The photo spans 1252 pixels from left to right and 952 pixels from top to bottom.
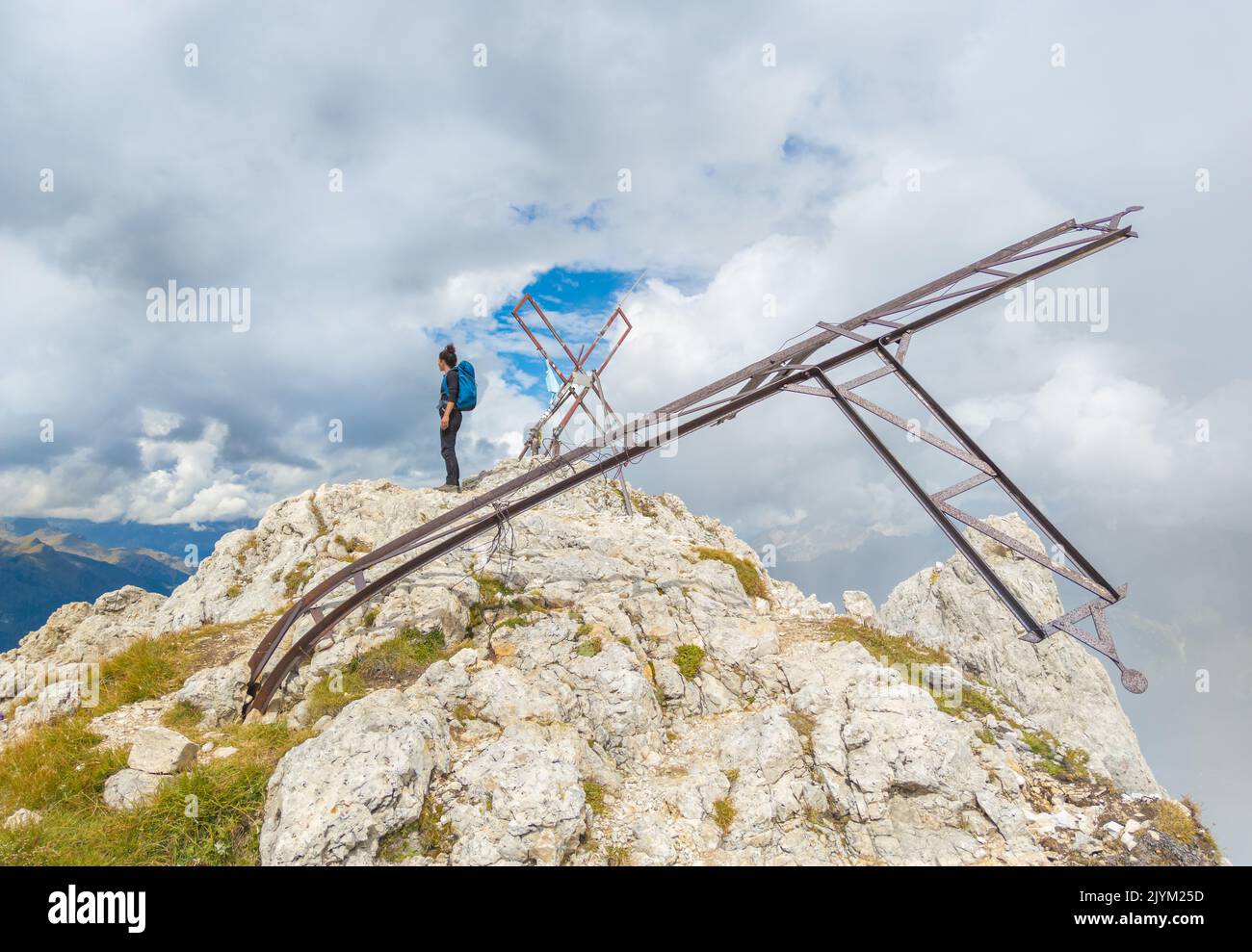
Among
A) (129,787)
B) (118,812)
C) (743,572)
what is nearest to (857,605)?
(743,572)

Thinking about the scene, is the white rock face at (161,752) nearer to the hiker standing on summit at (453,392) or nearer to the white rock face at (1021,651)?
the hiker standing on summit at (453,392)

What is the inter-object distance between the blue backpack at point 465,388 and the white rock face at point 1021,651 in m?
21.9

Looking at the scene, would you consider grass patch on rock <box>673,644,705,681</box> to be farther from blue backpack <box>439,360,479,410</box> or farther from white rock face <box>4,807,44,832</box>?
white rock face <box>4,807,44,832</box>

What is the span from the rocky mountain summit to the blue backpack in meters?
4.22

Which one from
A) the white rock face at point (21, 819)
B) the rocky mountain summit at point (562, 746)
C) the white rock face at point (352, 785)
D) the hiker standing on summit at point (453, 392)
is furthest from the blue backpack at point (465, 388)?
the white rock face at point (21, 819)

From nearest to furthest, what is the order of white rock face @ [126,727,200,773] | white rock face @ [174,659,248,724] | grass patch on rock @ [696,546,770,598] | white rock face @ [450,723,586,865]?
white rock face @ [450,723,586,865] → white rock face @ [126,727,200,773] → white rock face @ [174,659,248,724] → grass patch on rock @ [696,546,770,598]

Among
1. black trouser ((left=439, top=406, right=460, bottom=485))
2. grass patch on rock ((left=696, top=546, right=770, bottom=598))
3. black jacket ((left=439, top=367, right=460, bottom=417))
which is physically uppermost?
black jacket ((left=439, top=367, right=460, bottom=417))

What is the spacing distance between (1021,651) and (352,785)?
29.4m

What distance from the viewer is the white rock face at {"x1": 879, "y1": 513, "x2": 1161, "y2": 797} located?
24.2 m

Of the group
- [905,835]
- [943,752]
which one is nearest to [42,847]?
[905,835]

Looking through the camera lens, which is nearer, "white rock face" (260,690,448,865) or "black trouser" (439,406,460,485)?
"white rock face" (260,690,448,865)

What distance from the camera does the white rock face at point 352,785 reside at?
7418mm

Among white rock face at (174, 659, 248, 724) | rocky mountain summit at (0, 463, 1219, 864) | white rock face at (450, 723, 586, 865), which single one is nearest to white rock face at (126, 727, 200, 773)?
rocky mountain summit at (0, 463, 1219, 864)

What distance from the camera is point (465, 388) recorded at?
47.0 ft
